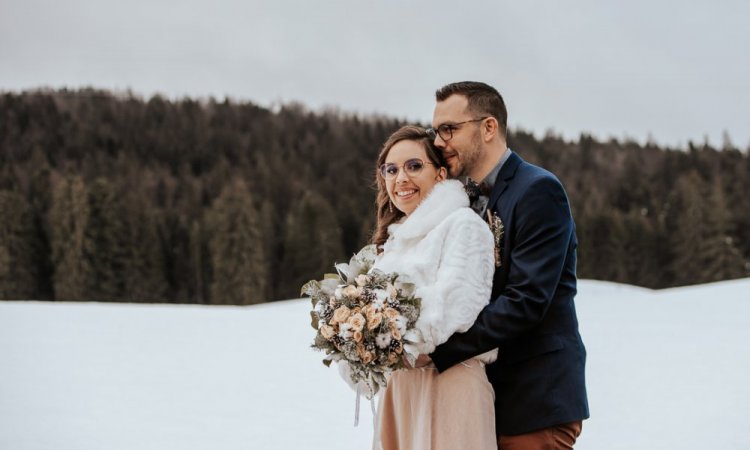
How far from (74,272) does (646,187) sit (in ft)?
189

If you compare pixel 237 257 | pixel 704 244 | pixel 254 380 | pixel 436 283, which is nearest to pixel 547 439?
pixel 436 283

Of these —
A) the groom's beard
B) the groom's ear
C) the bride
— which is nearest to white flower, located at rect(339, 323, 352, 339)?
the bride

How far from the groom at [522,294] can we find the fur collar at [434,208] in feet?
0.50

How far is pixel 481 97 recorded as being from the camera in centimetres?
293

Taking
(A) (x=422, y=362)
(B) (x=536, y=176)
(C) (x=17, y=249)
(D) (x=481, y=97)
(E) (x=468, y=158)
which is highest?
(C) (x=17, y=249)

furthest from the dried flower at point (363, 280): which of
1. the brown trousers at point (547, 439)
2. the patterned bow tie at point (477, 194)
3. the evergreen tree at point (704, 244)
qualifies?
the evergreen tree at point (704, 244)

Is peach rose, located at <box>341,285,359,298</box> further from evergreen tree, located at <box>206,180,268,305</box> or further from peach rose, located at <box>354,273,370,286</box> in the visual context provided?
evergreen tree, located at <box>206,180,268,305</box>

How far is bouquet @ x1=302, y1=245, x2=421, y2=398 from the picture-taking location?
2.61 m

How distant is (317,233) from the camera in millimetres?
55906

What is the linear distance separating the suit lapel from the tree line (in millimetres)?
45149

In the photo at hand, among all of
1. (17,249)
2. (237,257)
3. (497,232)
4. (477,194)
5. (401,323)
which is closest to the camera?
(401,323)

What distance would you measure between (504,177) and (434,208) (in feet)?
1.06

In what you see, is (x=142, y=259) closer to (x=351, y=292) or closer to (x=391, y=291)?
(x=351, y=292)

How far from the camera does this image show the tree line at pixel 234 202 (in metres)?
50.4
